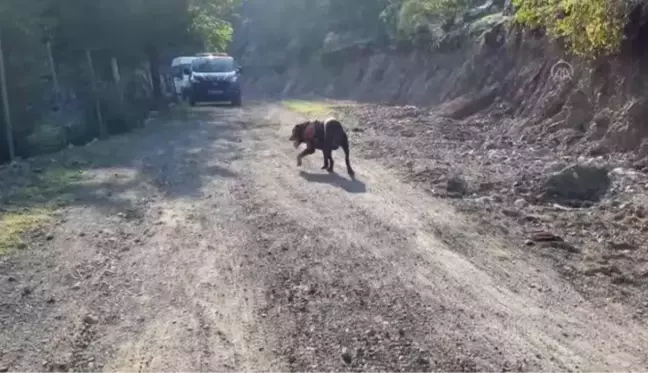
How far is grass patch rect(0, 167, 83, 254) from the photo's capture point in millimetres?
10695

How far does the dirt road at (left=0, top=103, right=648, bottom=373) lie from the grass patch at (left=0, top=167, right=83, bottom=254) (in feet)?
1.13

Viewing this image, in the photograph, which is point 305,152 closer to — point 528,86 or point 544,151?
point 544,151

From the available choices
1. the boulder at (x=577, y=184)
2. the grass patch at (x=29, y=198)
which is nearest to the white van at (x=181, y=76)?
the grass patch at (x=29, y=198)

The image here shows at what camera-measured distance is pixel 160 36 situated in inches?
1380

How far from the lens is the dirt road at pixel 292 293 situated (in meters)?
6.11

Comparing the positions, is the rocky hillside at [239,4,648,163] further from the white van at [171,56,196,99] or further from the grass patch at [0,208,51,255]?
the white van at [171,56,196,99]

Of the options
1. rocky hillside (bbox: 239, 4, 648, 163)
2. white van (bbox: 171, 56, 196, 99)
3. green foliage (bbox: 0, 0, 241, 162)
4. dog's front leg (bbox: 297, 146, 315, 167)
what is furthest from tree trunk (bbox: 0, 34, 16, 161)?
white van (bbox: 171, 56, 196, 99)

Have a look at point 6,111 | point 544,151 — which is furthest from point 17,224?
point 544,151

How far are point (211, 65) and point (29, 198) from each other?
2387cm

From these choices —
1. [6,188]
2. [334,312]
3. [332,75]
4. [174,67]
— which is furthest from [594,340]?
[332,75]

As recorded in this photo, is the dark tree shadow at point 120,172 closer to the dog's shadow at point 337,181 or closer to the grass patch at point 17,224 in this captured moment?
the grass patch at point 17,224

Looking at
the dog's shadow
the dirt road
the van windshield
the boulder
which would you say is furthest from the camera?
the van windshield

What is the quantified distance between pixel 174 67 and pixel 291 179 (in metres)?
29.8

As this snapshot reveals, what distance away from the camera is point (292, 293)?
7539 millimetres
